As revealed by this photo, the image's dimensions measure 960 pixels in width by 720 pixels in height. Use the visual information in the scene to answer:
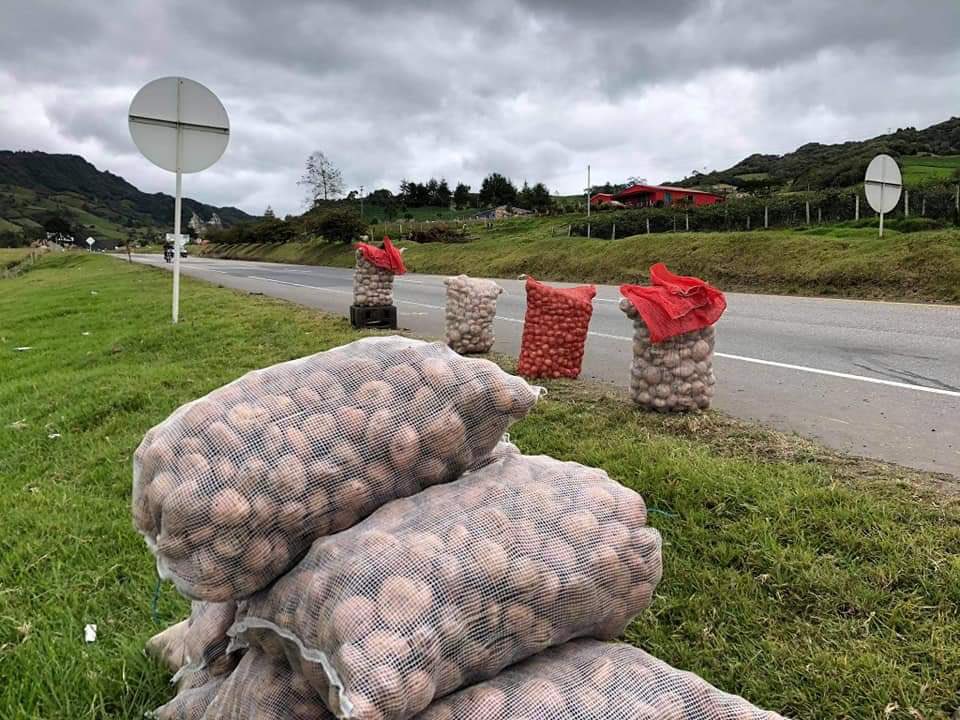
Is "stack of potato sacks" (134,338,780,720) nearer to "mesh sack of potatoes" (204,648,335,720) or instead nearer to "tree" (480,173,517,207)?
"mesh sack of potatoes" (204,648,335,720)

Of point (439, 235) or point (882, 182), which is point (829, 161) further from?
point (882, 182)

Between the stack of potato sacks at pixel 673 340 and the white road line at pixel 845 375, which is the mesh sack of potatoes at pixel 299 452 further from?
the white road line at pixel 845 375

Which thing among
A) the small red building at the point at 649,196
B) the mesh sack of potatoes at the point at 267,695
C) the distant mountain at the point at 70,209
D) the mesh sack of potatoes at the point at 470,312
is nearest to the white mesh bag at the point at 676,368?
the mesh sack of potatoes at the point at 470,312

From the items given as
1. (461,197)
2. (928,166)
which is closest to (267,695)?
(928,166)

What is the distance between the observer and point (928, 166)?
38.2m

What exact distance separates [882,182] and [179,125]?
44.7 feet

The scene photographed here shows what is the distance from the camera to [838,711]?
1870 mm

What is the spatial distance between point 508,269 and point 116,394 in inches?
744

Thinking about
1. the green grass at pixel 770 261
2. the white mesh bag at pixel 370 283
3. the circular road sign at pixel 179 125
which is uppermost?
the circular road sign at pixel 179 125

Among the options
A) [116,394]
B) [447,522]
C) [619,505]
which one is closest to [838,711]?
[619,505]

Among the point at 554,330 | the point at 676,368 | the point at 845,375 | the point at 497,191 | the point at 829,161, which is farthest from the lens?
the point at 497,191

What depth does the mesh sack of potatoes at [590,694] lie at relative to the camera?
1285 millimetres

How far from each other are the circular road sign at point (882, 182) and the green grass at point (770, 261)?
0.79 meters

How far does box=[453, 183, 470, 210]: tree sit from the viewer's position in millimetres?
66863
